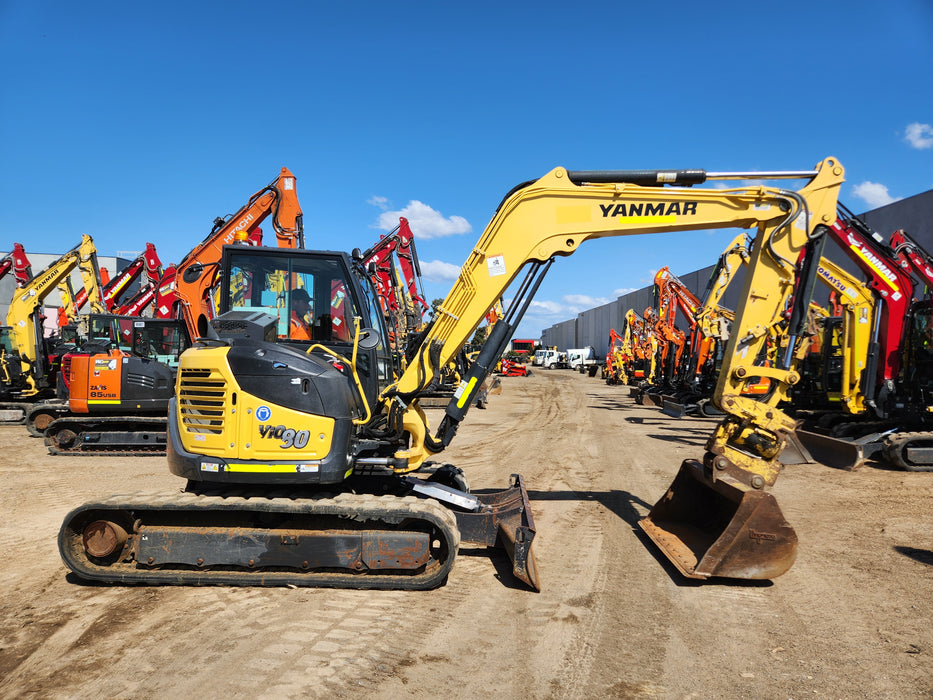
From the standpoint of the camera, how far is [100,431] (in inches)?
417

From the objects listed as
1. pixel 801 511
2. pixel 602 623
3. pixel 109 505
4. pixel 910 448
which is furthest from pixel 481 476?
pixel 910 448

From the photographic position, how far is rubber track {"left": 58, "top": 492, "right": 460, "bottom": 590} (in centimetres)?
448

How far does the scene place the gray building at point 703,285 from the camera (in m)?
19.8

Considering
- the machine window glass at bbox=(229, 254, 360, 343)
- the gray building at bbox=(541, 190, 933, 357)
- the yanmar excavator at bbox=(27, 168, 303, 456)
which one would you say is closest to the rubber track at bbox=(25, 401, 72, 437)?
the yanmar excavator at bbox=(27, 168, 303, 456)

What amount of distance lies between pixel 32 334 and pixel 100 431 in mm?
6443

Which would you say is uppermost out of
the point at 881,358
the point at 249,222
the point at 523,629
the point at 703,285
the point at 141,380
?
the point at 703,285

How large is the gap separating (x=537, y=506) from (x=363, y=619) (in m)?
3.48

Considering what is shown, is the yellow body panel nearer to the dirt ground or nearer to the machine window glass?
the machine window glass

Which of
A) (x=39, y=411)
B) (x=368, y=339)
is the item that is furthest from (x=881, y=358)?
(x=39, y=411)

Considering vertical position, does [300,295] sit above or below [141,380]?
above

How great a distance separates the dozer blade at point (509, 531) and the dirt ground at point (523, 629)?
0.66 feet

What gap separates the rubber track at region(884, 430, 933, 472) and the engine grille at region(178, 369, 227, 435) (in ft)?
32.9

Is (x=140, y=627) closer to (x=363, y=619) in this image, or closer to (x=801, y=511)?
(x=363, y=619)

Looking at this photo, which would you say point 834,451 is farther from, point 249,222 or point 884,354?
point 249,222
